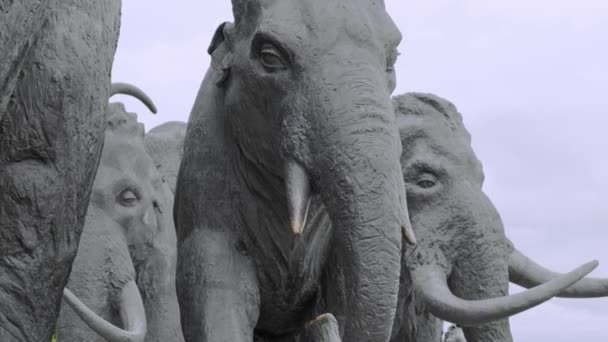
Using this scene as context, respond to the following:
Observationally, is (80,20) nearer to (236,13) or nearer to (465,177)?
(236,13)

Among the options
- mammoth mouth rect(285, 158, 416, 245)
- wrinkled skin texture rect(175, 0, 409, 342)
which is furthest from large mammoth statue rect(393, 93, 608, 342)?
mammoth mouth rect(285, 158, 416, 245)

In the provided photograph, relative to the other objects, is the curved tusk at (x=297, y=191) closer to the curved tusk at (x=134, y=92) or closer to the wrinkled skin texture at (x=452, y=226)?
the wrinkled skin texture at (x=452, y=226)

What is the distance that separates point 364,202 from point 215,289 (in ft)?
2.47

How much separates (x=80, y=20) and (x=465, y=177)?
2.80 metres

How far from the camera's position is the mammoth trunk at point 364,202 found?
4516mm

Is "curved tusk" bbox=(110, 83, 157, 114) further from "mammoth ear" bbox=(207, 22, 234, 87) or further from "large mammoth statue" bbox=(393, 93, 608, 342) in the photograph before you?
Answer: "mammoth ear" bbox=(207, 22, 234, 87)

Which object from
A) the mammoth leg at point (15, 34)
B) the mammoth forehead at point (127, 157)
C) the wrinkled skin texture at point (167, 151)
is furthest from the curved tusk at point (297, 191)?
the wrinkled skin texture at point (167, 151)

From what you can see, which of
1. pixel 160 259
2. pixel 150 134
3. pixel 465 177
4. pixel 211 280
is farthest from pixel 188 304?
pixel 150 134

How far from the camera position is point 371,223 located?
4516 millimetres

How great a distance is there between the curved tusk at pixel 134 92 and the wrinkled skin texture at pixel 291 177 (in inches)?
79.5

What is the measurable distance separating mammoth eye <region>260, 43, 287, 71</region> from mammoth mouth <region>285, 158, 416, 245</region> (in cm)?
30

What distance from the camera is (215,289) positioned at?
5102mm

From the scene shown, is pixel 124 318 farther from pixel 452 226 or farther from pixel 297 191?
pixel 297 191

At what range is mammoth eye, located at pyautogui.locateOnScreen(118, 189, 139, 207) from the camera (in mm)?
6992
